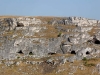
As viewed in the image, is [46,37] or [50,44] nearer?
[50,44]

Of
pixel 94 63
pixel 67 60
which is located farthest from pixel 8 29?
pixel 94 63

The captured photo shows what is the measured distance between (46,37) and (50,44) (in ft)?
9.80

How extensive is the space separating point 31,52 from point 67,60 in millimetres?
10102

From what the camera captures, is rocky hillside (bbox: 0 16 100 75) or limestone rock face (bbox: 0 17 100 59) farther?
limestone rock face (bbox: 0 17 100 59)

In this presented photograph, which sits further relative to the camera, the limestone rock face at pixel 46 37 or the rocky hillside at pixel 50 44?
the limestone rock face at pixel 46 37

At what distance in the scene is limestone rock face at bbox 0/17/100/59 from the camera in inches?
2763

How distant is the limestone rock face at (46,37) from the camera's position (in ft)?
230

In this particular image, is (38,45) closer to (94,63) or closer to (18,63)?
(18,63)

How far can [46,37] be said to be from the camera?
73.6 meters

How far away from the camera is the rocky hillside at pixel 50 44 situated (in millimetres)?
64688

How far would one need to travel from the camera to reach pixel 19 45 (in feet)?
234

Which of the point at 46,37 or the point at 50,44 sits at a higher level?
the point at 46,37

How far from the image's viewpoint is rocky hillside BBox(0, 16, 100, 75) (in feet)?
212

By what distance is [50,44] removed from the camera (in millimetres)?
71375
